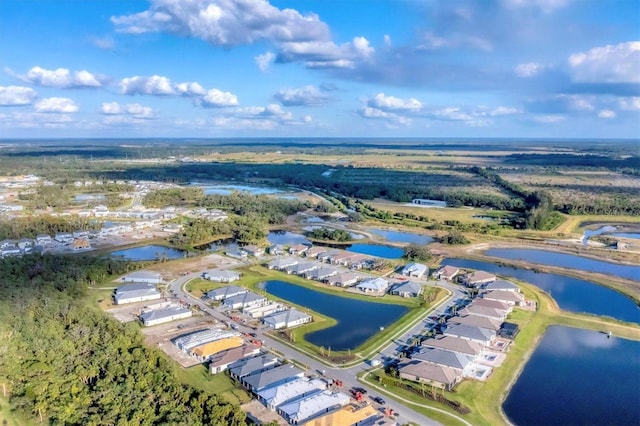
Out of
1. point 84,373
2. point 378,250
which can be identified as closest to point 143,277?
point 84,373

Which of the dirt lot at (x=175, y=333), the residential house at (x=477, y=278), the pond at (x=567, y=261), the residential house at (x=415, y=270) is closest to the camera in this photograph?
the dirt lot at (x=175, y=333)

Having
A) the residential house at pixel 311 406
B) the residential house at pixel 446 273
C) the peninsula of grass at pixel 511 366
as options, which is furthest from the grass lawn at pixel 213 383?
the residential house at pixel 446 273

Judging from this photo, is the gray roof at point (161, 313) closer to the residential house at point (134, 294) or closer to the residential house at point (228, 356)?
the residential house at point (134, 294)

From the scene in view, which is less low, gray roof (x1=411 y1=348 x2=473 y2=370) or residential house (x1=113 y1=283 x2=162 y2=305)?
gray roof (x1=411 y1=348 x2=473 y2=370)

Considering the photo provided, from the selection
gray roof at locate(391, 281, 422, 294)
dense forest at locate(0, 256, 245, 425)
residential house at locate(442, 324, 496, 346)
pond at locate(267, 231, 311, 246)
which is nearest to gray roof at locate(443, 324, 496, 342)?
residential house at locate(442, 324, 496, 346)

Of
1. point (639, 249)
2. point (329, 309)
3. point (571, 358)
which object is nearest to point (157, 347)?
point (329, 309)

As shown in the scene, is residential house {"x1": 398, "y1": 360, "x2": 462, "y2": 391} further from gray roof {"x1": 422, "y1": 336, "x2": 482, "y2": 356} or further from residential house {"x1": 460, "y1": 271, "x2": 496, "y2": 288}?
residential house {"x1": 460, "y1": 271, "x2": 496, "y2": 288}
